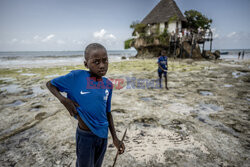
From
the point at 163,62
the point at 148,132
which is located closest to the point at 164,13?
the point at 163,62

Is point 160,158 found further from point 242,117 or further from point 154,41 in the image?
point 154,41

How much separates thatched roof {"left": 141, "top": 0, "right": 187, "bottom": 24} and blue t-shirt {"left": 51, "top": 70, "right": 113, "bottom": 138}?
90.0 ft

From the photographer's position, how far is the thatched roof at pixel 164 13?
2563 cm

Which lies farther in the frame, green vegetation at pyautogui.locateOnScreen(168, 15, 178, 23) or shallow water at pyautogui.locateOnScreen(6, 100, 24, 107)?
green vegetation at pyautogui.locateOnScreen(168, 15, 178, 23)

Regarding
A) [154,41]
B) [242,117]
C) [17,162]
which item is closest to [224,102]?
[242,117]

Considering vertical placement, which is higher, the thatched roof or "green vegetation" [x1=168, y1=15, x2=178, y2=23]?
the thatched roof

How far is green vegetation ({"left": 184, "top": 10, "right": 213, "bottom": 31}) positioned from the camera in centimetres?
2497

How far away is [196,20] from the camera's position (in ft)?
84.7

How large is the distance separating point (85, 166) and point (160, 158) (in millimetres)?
1367

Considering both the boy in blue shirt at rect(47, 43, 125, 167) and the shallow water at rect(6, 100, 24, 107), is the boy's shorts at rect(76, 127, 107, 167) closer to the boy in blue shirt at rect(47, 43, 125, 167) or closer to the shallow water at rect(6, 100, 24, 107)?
the boy in blue shirt at rect(47, 43, 125, 167)

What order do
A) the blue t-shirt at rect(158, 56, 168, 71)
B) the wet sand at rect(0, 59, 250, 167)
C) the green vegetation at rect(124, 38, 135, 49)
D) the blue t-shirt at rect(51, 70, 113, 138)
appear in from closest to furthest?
the blue t-shirt at rect(51, 70, 113, 138) < the wet sand at rect(0, 59, 250, 167) < the blue t-shirt at rect(158, 56, 168, 71) < the green vegetation at rect(124, 38, 135, 49)

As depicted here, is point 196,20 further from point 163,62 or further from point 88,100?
point 88,100

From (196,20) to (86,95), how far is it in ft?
100

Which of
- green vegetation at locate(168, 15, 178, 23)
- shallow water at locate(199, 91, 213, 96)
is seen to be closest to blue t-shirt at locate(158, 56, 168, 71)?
shallow water at locate(199, 91, 213, 96)
